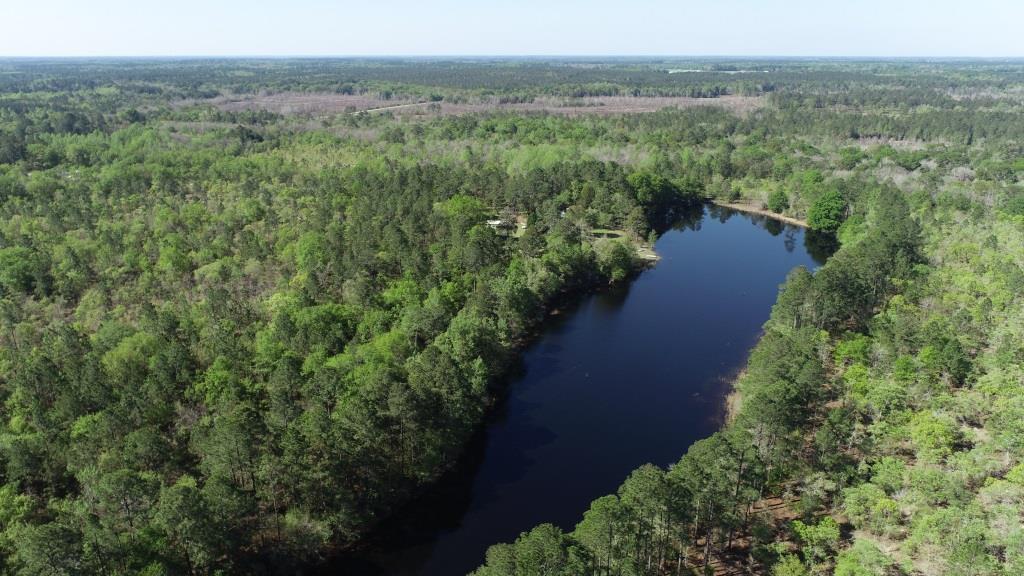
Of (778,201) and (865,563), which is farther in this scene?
(778,201)

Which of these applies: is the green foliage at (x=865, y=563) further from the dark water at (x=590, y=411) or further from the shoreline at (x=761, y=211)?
the shoreline at (x=761, y=211)

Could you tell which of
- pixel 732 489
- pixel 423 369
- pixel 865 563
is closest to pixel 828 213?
pixel 732 489

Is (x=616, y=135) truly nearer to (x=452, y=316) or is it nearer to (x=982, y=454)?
(x=452, y=316)

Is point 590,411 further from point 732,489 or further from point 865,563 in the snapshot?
point 865,563

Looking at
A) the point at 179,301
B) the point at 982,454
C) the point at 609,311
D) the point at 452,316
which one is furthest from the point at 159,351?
the point at 982,454

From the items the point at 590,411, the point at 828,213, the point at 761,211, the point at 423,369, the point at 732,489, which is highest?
the point at 828,213

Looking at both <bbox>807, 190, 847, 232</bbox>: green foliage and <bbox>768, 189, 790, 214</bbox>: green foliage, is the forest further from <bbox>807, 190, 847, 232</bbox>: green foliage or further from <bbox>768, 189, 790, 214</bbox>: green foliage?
<bbox>807, 190, 847, 232</bbox>: green foliage
